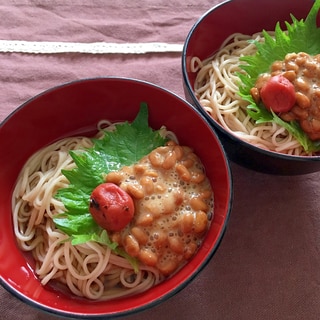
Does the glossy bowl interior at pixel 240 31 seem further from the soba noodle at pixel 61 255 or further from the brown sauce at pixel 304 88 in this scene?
the soba noodle at pixel 61 255

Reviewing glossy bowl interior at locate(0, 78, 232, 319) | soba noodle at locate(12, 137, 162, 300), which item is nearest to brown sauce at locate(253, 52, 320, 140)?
glossy bowl interior at locate(0, 78, 232, 319)

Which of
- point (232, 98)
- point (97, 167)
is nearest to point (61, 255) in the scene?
point (97, 167)

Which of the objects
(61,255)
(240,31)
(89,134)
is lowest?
(61,255)

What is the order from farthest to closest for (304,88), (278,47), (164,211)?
1. (278,47)
2. (304,88)
3. (164,211)

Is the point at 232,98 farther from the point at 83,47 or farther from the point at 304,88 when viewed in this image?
the point at 83,47

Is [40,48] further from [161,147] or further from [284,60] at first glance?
[284,60]

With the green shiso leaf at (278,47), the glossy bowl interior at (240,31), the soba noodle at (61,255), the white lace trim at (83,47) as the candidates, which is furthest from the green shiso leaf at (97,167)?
the white lace trim at (83,47)

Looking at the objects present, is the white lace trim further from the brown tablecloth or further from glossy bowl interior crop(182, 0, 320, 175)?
glossy bowl interior crop(182, 0, 320, 175)
